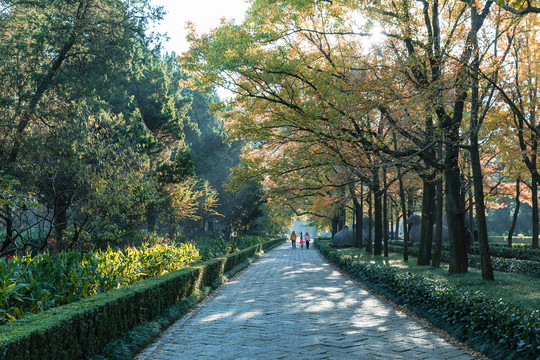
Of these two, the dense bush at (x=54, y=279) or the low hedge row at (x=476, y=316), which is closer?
the low hedge row at (x=476, y=316)

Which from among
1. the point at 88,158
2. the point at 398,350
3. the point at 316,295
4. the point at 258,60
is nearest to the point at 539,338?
the point at 398,350

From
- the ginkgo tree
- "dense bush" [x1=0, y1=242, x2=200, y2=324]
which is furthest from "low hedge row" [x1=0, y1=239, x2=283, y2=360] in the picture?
the ginkgo tree

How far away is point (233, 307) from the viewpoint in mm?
9078

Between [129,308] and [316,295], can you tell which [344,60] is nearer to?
[316,295]

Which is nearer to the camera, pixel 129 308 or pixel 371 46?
pixel 129 308

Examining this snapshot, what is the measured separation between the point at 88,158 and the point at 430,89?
9.97 meters

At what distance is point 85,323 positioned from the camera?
469 centimetres

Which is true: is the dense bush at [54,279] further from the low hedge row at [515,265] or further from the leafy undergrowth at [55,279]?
the low hedge row at [515,265]

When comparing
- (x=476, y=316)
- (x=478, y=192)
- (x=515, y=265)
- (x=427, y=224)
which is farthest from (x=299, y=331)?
(x=515, y=265)

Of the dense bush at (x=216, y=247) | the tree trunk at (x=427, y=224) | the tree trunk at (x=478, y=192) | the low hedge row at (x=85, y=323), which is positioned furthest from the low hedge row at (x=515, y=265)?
the low hedge row at (x=85, y=323)

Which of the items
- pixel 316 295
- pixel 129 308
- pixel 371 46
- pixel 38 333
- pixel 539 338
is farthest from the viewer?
pixel 371 46

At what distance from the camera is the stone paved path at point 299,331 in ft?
18.0

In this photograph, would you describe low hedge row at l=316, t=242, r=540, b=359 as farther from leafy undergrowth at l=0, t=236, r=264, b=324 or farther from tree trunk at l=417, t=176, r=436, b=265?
leafy undergrowth at l=0, t=236, r=264, b=324

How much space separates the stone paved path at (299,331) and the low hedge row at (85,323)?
0.53 meters
